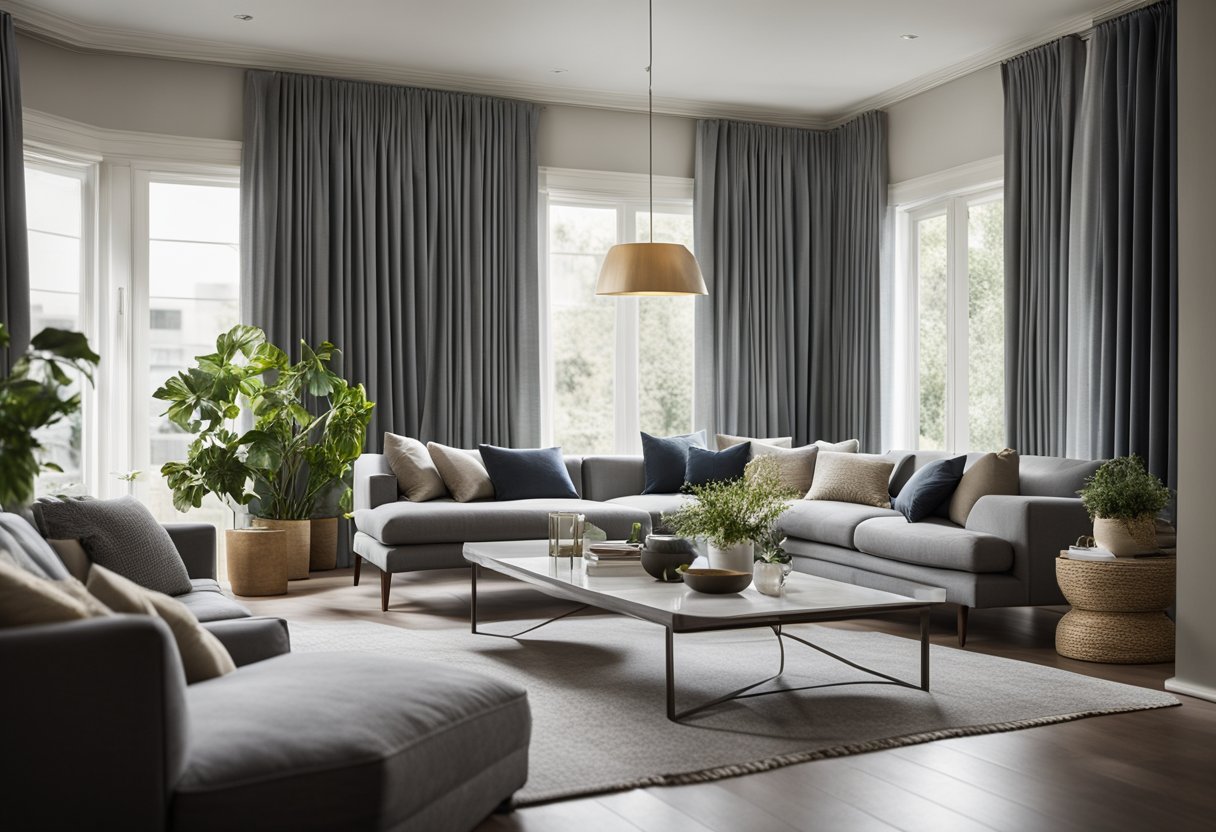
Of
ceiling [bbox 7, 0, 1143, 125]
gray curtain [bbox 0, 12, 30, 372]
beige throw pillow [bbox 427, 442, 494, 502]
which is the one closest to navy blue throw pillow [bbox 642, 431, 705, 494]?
beige throw pillow [bbox 427, 442, 494, 502]

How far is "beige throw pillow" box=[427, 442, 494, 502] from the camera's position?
20.5 feet

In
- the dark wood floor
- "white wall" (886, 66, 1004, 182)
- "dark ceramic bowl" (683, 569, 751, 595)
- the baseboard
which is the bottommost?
the dark wood floor

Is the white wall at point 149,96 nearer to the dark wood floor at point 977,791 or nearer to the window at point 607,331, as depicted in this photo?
the window at point 607,331

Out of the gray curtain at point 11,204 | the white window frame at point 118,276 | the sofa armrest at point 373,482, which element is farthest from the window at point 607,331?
the gray curtain at point 11,204

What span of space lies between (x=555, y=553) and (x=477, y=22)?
10.1ft

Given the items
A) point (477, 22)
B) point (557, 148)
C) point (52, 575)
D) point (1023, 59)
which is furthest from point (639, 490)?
point (52, 575)

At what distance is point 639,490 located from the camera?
701 cm

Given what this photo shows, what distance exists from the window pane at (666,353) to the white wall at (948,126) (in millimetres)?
1500

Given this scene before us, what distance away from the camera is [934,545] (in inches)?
195

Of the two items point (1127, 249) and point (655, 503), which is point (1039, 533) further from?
point (655, 503)

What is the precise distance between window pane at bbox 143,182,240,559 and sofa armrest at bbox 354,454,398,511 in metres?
1.10

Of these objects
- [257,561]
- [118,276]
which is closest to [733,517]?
[257,561]

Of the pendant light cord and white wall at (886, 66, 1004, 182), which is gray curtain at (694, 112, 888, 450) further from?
the pendant light cord

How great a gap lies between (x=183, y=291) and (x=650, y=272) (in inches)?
122
